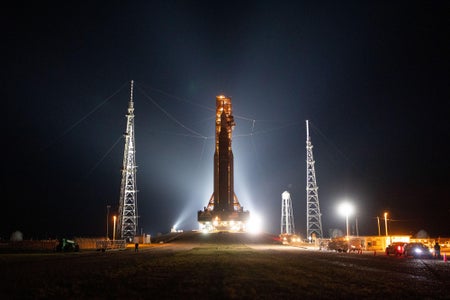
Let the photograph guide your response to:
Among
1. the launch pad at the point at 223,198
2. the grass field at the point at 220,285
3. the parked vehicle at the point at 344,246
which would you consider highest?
the launch pad at the point at 223,198

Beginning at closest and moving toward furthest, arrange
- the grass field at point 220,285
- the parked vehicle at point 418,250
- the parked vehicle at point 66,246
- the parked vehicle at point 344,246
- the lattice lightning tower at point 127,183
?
the grass field at point 220,285
the parked vehicle at point 418,250
the parked vehicle at point 66,246
the parked vehicle at point 344,246
the lattice lightning tower at point 127,183

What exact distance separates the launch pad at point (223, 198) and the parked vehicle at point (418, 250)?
55352 mm

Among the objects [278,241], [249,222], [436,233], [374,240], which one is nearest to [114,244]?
[278,241]

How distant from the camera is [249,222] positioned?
92.0m

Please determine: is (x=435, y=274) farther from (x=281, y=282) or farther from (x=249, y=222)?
(x=249, y=222)

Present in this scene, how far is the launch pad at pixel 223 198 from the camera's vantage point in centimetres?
8788

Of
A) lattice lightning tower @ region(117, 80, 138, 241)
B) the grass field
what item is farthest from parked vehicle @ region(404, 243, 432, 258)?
lattice lightning tower @ region(117, 80, 138, 241)

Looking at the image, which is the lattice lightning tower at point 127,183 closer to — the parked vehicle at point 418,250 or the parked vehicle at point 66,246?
the parked vehicle at point 66,246

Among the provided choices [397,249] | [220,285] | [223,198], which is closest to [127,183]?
[223,198]

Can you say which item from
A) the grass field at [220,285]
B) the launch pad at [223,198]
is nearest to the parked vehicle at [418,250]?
the grass field at [220,285]

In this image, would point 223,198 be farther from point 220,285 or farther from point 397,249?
point 220,285

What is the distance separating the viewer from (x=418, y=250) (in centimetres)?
3350

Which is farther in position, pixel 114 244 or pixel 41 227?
pixel 41 227

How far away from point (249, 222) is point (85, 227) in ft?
281
